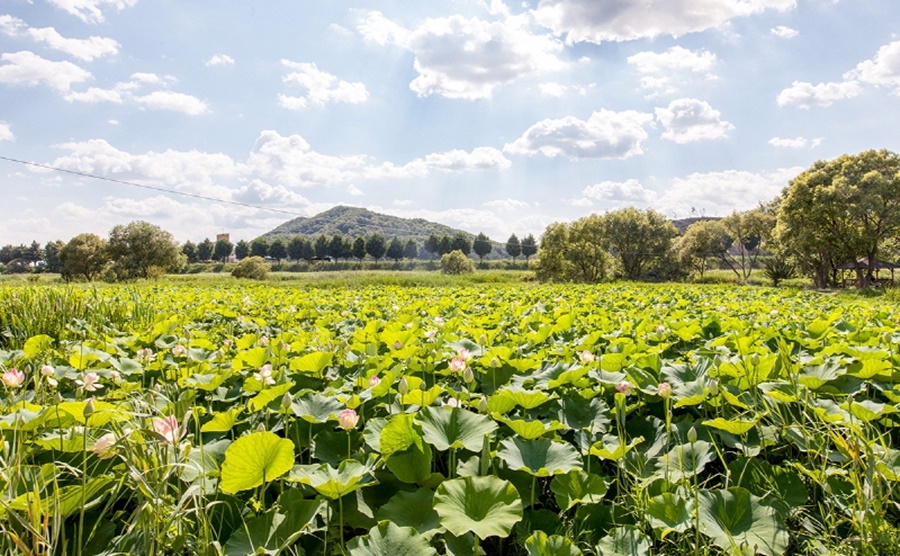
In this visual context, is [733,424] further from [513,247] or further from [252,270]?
[513,247]

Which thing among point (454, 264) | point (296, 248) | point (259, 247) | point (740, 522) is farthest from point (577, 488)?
point (259, 247)

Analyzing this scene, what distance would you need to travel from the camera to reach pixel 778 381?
1907 mm

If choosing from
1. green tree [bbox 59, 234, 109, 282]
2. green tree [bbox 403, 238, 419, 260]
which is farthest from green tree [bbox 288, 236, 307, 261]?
green tree [bbox 59, 234, 109, 282]

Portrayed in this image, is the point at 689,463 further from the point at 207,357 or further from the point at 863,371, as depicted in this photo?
the point at 207,357

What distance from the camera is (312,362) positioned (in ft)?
7.08

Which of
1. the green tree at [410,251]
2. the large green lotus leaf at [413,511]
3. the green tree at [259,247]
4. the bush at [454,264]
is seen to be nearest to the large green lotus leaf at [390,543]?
the large green lotus leaf at [413,511]

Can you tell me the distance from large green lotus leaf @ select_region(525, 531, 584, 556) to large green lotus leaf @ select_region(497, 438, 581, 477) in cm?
25

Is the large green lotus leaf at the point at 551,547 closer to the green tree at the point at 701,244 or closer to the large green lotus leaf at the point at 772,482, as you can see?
the large green lotus leaf at the point at 772,482

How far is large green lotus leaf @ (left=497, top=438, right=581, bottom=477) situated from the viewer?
138 centimetres

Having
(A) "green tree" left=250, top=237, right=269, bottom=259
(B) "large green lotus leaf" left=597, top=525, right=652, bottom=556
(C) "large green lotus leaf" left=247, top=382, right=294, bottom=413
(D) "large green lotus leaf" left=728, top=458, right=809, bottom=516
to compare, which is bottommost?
(B) "large green lotus leaf" left=597, top=525, right=652, bottom=556

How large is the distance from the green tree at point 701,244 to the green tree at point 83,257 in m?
64.2

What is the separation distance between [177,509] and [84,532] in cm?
28

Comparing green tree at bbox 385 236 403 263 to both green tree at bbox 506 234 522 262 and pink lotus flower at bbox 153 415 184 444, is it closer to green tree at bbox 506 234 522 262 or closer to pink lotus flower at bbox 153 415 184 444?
green tree at bbox 506 234 522 262

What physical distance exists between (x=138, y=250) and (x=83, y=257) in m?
8.12
